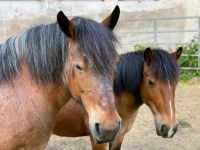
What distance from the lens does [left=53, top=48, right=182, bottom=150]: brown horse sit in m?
3.22

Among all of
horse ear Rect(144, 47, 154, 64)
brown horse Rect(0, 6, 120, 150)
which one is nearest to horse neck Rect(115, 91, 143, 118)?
horse ear Rect(144, 47, 154, 64)

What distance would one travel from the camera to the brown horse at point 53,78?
1.99 metres

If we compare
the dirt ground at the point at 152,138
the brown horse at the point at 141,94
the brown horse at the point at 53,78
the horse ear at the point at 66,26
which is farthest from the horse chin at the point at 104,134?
the dirt ground at the point at 152,138

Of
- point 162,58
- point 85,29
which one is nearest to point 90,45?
point 85,29

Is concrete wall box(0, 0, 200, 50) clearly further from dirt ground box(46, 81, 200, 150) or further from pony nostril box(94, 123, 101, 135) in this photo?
pony nostril box(94, 123, 101, 135)

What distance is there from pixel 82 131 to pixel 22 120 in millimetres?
1392

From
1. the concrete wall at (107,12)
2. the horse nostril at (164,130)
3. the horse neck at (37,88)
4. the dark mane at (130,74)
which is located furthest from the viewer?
the concrete wall at (107,12)

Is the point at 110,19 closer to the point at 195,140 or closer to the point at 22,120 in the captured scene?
the point at 22,120

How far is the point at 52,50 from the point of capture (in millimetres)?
2182

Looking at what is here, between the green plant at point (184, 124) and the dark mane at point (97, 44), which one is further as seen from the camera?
the green plant at point (184, 124)

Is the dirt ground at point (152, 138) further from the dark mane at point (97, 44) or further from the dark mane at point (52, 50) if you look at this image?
the dark mane at point (97, 44)

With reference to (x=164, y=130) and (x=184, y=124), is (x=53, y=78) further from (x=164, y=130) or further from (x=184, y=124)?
(x=184, y=124)

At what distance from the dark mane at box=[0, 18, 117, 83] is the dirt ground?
2771mm

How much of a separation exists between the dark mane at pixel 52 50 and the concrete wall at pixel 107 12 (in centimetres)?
795
